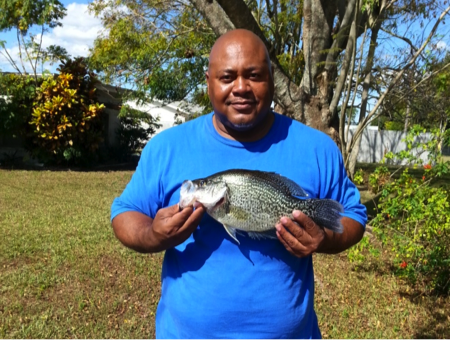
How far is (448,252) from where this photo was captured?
4977 mm

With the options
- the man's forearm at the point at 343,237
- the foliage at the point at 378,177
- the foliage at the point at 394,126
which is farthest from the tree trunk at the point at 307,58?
the foliage at the point at 394,126

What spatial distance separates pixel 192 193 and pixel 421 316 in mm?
4212

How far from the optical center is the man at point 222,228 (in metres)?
1.71

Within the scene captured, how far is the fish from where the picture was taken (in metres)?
1.65

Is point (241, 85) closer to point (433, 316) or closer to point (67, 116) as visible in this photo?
point (433, 316)

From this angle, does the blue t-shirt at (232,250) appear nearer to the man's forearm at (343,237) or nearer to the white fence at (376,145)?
the man's forearm at (343,237)

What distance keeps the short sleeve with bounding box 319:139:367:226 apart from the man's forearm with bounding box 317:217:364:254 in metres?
0.03

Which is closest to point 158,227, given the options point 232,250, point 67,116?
point 232,250

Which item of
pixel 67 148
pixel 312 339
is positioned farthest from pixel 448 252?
pixel 67 148

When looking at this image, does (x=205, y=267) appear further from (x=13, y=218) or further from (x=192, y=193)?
(x=13, y=218)

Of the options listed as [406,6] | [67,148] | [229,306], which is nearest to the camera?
[229,306]

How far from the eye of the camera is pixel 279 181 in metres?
1.69

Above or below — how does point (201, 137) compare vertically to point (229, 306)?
above

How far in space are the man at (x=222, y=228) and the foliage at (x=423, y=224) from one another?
125 inches
